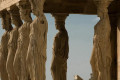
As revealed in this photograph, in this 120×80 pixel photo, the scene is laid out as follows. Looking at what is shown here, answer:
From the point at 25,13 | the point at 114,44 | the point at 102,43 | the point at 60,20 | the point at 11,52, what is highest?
the point at 60,20

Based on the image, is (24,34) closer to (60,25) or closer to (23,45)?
(23,45)

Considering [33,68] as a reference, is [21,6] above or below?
above

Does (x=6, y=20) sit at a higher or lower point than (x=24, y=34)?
higher

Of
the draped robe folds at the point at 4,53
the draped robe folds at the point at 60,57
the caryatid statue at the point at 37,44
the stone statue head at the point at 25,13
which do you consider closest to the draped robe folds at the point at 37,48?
the caryatid statue at the point at 37,44

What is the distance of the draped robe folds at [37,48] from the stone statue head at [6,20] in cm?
424

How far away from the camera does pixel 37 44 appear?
66.6ft

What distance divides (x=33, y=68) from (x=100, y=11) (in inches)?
141

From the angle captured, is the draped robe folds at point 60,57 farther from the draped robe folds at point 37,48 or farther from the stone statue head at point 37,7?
the stone statue head at point 37,7

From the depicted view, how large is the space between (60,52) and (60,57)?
25 cm

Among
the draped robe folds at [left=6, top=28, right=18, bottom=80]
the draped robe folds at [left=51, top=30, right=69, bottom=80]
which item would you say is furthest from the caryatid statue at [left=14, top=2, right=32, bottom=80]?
the draped robe folds at [left=51, top=30, right=69, bottom=80]

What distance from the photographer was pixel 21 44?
857 inches

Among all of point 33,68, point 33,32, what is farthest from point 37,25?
point 33,68

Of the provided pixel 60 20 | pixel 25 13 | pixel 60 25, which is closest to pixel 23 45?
pixel 25 13

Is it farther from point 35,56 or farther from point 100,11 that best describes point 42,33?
point 100,11
